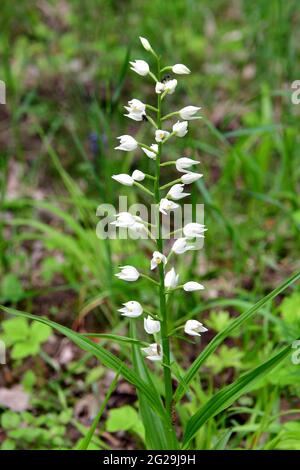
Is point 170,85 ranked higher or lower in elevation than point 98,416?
higher

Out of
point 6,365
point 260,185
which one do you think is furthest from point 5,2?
point 6,365

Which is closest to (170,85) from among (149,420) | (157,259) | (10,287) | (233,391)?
(157,259)

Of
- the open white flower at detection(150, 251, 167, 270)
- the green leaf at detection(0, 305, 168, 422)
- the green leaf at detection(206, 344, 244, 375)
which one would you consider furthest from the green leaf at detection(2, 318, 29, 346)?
the open white flower at detection(150, 251, 167, 270)

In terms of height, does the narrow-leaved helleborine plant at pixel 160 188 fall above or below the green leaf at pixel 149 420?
above

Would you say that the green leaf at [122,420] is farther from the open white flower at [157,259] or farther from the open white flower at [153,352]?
the open white flower at [157,259]

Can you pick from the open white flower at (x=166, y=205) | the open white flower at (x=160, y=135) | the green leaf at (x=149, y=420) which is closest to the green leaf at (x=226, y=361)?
the green leaf at (x=149, y=420)

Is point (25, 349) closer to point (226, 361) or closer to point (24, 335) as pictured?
point (24, 335)

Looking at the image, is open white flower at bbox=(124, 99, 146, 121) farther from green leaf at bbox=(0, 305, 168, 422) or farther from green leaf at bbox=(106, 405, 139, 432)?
green leaf at bbox=(106, 405, 139, 432)
